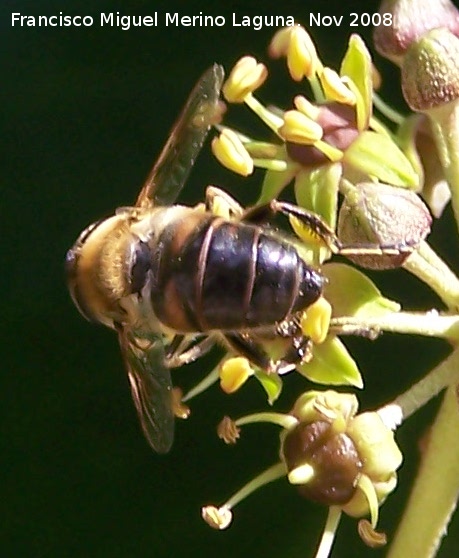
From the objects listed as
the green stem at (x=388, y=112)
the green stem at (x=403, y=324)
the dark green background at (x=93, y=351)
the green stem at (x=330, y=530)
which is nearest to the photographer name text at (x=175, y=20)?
the dark green background at (x=93, y=351)

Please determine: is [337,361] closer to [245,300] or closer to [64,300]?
[245,300]

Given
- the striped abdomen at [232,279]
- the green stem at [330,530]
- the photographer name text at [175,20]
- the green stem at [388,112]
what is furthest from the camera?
the photographer name text at [175,20]

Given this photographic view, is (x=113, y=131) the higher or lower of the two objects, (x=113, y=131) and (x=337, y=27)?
the lower

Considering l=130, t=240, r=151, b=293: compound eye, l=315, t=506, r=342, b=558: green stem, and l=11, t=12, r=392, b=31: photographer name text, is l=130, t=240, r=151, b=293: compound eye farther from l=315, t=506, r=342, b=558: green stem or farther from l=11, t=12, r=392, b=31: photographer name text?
l=11, t=12, r=392, b=31: photographer name text

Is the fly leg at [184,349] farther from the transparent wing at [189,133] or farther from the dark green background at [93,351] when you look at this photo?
the dark green background at [93,351]

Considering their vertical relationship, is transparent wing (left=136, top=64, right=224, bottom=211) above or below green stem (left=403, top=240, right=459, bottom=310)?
above

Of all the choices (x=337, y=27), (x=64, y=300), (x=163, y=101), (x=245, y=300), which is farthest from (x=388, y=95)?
(x=245, y=300)

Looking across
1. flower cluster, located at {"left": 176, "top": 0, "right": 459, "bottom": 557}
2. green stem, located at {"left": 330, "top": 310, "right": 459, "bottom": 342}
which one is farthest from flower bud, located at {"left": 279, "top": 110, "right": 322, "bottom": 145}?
green stem, located at {"left": 330, "top": 310, "right": 459, "bottom": 342}
